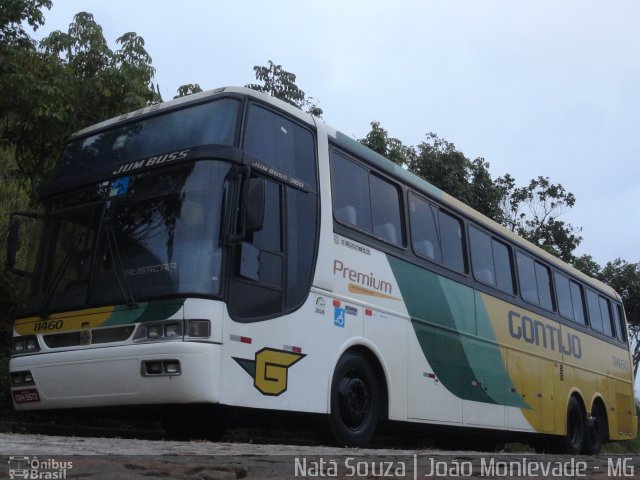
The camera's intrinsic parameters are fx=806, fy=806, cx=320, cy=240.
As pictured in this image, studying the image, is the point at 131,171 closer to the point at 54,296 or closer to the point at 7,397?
the point at 54,296

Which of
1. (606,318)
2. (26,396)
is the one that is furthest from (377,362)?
(606,318)

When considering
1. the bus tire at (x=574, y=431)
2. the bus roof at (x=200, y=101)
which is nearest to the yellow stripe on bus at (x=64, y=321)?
the bus roof at (x=200, y=101)

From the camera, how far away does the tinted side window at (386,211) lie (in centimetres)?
859

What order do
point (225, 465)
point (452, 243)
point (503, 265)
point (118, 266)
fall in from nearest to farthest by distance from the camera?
point (225, 465)
point (118, 266)
point (452, 243)
point (503, 265)

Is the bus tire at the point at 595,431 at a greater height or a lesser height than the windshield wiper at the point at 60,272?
lesser

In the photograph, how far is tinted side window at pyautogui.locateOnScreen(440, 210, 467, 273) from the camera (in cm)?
998

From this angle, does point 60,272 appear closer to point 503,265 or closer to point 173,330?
point 173,330

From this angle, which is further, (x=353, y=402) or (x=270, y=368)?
(x=353, y=402)

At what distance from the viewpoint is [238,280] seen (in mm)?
6523

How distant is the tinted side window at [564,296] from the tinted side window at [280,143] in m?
7.20

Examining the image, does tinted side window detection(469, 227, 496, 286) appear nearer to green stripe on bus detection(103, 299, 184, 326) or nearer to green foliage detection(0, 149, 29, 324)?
green stripe on bus detection(103, 299, 184, 326)

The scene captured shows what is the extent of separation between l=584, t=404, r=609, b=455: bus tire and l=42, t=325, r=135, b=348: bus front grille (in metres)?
9.44

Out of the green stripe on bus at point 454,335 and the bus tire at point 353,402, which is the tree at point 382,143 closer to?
the green stripe on bus at point 454,335

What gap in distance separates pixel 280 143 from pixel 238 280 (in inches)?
61.6
